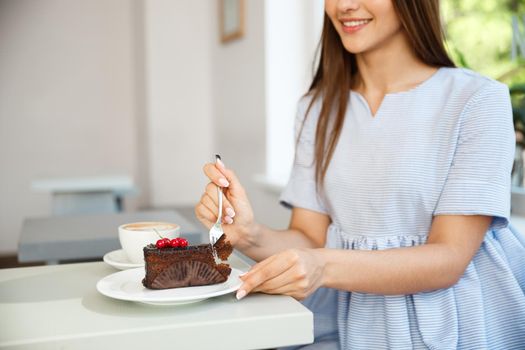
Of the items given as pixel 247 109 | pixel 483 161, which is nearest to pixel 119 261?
pixel 483 161

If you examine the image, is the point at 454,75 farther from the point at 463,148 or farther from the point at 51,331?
the point at 51,331

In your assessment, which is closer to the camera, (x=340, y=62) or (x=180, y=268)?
(x=180, y=268)

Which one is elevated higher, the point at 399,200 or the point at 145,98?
the point at 145,98

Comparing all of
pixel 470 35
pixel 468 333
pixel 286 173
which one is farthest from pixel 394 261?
pixel 286 173

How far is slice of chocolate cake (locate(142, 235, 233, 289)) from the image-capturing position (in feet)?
2.71

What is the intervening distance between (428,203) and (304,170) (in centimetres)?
32

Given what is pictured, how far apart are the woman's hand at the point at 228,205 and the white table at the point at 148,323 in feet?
0.83

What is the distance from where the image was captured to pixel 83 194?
9.60 feet

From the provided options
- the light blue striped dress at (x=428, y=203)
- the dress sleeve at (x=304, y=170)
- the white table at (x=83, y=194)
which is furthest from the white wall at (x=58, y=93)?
the light blue striped dress at (x=428, y=203)

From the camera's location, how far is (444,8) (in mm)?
2145

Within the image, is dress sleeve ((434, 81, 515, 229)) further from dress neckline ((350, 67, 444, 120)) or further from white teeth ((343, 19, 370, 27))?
white teeth ((343, 19, 370, 27))

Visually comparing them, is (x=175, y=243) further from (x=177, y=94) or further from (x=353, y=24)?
(x=177, y=94)

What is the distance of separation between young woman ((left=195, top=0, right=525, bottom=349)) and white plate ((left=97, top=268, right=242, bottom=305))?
0.09 m

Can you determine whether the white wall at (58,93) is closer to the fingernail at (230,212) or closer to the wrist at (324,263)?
the fingernail at (230,212)
